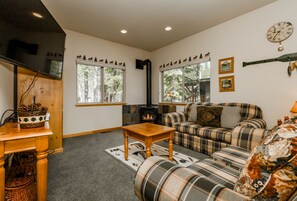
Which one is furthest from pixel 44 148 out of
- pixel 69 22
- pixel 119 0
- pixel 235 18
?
pixel 235 18

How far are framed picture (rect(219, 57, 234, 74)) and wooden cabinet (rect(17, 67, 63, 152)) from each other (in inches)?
133

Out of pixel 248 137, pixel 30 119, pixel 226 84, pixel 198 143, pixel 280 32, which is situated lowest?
pixel 198 143

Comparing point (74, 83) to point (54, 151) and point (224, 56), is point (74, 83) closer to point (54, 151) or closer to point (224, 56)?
point (54, 151)

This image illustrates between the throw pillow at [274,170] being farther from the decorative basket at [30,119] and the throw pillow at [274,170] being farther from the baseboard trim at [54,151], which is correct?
the baseboard trim at [54,151]

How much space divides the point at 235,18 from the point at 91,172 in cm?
394

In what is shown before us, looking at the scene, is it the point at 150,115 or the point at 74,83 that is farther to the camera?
the point at 150,115

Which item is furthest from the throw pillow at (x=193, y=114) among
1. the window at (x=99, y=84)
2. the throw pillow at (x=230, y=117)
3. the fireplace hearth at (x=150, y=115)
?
the window at (x=99, y=84)

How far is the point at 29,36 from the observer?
1.43 m

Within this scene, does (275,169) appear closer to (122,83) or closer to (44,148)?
(44,148)

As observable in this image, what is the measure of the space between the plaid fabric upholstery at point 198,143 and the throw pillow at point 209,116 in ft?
1.14

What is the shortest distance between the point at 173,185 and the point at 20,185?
131 cm

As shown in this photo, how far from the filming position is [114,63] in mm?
4449

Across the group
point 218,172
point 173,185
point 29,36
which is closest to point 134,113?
point 29,36

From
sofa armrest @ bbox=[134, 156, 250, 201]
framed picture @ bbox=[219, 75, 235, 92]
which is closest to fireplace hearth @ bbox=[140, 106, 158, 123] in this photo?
framed picture @ bbox=[219, 75, 235, 92]
